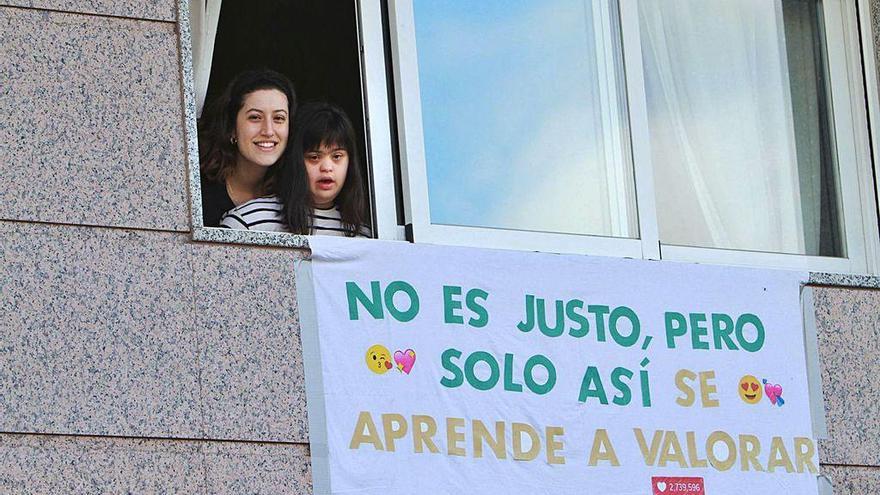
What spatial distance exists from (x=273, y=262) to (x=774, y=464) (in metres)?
2.11

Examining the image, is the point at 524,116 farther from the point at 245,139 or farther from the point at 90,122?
the point at 90,122

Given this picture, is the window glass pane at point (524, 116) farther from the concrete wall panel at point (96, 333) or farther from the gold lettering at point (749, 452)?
the concrete wall panel at point (96, 333)

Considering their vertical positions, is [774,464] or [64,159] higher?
[64,159]

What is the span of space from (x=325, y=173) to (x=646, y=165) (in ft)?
4.39

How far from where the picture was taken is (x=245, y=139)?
7.15m

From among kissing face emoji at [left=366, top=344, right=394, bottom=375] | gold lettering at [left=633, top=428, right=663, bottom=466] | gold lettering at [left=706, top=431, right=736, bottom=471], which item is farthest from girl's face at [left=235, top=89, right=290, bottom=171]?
gold lettering at [left=706, top=431, right=736, bottom=471]

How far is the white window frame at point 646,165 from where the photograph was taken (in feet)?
23.9

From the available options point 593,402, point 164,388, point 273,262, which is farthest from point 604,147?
point 164,388

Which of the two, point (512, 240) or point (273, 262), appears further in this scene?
point (512, 240)

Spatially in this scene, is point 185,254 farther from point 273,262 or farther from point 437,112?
point 437,112

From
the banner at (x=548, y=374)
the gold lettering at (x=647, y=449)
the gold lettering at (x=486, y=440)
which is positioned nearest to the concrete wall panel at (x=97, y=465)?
the banner at (x=548, y=374)

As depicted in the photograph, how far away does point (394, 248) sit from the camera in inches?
275

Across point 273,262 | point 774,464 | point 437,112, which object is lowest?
point 774,464

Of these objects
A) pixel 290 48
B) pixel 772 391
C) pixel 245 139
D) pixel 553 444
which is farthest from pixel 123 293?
pixel 772 391
